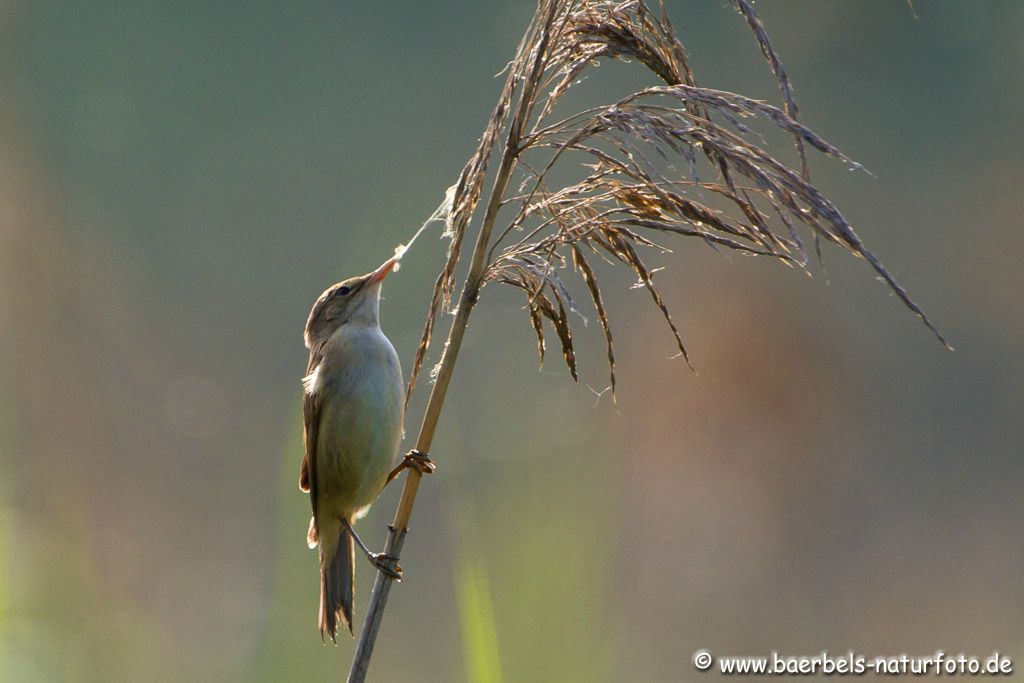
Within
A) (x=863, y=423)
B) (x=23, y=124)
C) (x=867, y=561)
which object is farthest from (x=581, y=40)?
(x=23, y=124)

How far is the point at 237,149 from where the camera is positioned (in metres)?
11.7

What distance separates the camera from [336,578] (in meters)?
2.81

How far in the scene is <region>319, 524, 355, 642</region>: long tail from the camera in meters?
2.66

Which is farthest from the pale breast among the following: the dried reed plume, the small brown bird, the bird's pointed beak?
the dried reed plume

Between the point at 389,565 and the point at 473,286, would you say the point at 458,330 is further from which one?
the point at 389,565

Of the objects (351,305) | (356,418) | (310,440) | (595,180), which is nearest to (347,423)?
(356,418)

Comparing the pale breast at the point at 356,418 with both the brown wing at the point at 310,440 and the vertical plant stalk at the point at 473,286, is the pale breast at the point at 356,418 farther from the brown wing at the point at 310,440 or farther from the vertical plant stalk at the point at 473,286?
the vertical plant stalk at the point at 473,286

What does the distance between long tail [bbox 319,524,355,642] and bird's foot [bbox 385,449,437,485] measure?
23cm

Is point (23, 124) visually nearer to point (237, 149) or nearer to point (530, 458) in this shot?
point (237, 149)

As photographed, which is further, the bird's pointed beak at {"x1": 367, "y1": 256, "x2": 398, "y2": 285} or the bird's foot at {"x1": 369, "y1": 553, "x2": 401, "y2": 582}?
the bird's pointed beak at {"x1": 367, "y1": 256, "x2": 398, "y2": 285}

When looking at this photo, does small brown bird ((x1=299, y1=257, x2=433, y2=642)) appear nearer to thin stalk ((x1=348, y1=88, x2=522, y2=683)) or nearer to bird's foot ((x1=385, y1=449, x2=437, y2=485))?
bird's foot ((x1=385, y1=449, x2=437, y2=485))

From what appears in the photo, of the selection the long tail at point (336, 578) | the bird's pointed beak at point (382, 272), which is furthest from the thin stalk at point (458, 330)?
the bird's pointed beak at point (382, 272)

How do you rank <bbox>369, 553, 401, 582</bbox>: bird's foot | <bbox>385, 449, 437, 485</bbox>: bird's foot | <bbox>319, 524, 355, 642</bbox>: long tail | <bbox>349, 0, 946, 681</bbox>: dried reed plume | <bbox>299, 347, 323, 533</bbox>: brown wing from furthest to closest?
<bbox>299, 347, 323, 533</bbox>: brown wing
<bbox>319, 524, 355, 642</bbox>: long tail
<bbox>385, 449, 437, 485</bbox>: bird's foot
<bbox>369, 553, 401, 582</bbox>: bird's foot
<bbox>349, 0, 946, 681</bbox>: dried reed plume

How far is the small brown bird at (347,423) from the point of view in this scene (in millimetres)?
2869
